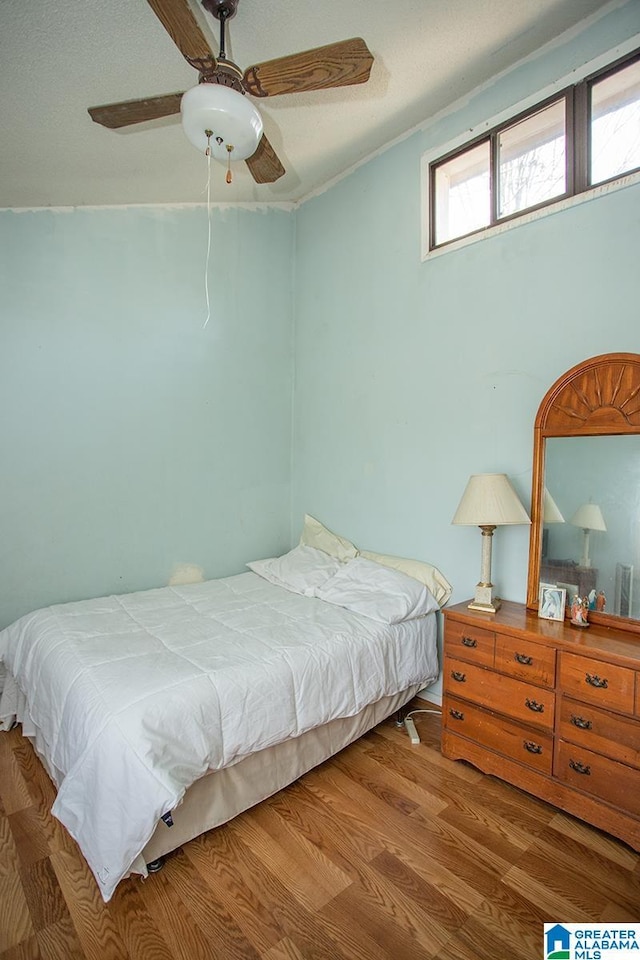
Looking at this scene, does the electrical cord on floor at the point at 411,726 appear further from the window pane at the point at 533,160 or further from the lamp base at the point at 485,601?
the window pane at the point at 533,160

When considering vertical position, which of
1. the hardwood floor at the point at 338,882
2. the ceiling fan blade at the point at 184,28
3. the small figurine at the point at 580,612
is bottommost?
the hardwood floor at the point at 338,882

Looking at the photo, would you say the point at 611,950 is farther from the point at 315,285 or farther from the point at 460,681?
the point at 315,285

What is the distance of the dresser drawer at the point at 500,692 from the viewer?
1.84 metres

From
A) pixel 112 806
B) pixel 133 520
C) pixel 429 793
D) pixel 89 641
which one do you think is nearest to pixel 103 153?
pixel 133 520

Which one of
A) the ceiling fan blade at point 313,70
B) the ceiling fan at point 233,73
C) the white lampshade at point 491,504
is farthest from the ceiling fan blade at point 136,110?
the white lampshade at point 491,504

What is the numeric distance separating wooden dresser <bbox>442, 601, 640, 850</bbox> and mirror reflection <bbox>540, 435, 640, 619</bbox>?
0.60 ft

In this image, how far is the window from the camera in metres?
1.96

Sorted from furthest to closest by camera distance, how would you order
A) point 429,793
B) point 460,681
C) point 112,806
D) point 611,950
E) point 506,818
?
point 460,681 → point 429,793 → point 506,818 → point 112,806 → point 611,950

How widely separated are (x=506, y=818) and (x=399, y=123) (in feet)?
11.4

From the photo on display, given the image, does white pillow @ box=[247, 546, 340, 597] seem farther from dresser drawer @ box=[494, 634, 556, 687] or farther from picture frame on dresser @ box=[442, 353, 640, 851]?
dresser drawer @ box=[494, 634, 556, 687]

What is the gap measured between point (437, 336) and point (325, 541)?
1545 millimetres

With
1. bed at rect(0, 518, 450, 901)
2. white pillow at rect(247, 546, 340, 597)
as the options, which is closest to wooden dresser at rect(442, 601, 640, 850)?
bed at rect(0, 518, 450, 901)

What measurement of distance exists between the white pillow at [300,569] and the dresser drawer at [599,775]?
1.44 meters

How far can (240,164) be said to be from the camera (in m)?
2.66
